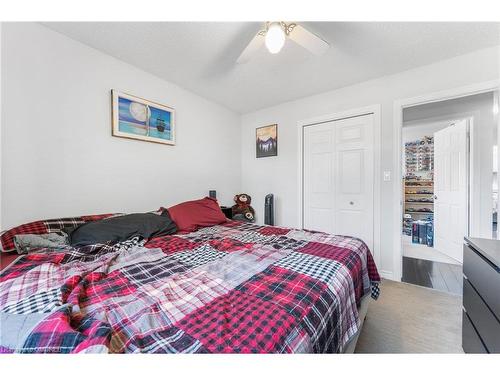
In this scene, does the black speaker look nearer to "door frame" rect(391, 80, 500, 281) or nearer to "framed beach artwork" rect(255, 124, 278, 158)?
"framed beach artwork" rect(255, 124, 278, 158)

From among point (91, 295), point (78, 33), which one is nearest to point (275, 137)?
point (78, 33)

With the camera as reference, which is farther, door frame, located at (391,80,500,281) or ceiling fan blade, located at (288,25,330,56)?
door frame, located at (391,80,500,281)

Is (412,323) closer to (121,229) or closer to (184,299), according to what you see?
(184,299)

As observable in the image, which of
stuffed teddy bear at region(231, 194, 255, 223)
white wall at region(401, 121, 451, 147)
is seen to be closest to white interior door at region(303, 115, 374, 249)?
stuffed teddy bear at region(231, 194, 255, 223)

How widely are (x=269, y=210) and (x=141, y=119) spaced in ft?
6.78

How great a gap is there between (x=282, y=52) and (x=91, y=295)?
7.29 feet

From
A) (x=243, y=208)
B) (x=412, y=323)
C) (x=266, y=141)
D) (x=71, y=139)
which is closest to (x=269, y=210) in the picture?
(x=243, y=208)

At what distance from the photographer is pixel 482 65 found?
197cm

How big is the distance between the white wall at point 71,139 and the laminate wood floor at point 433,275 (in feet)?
9.79

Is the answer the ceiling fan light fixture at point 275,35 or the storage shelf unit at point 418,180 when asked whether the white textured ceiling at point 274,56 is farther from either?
the storage shelf unit at point 418,180

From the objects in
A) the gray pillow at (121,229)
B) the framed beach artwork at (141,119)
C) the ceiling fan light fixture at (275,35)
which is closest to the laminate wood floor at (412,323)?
the gray pillow at (121,229)

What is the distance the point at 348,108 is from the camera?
2727 mm

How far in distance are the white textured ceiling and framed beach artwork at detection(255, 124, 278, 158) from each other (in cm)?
78

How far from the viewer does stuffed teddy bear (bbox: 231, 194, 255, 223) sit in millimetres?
3304
